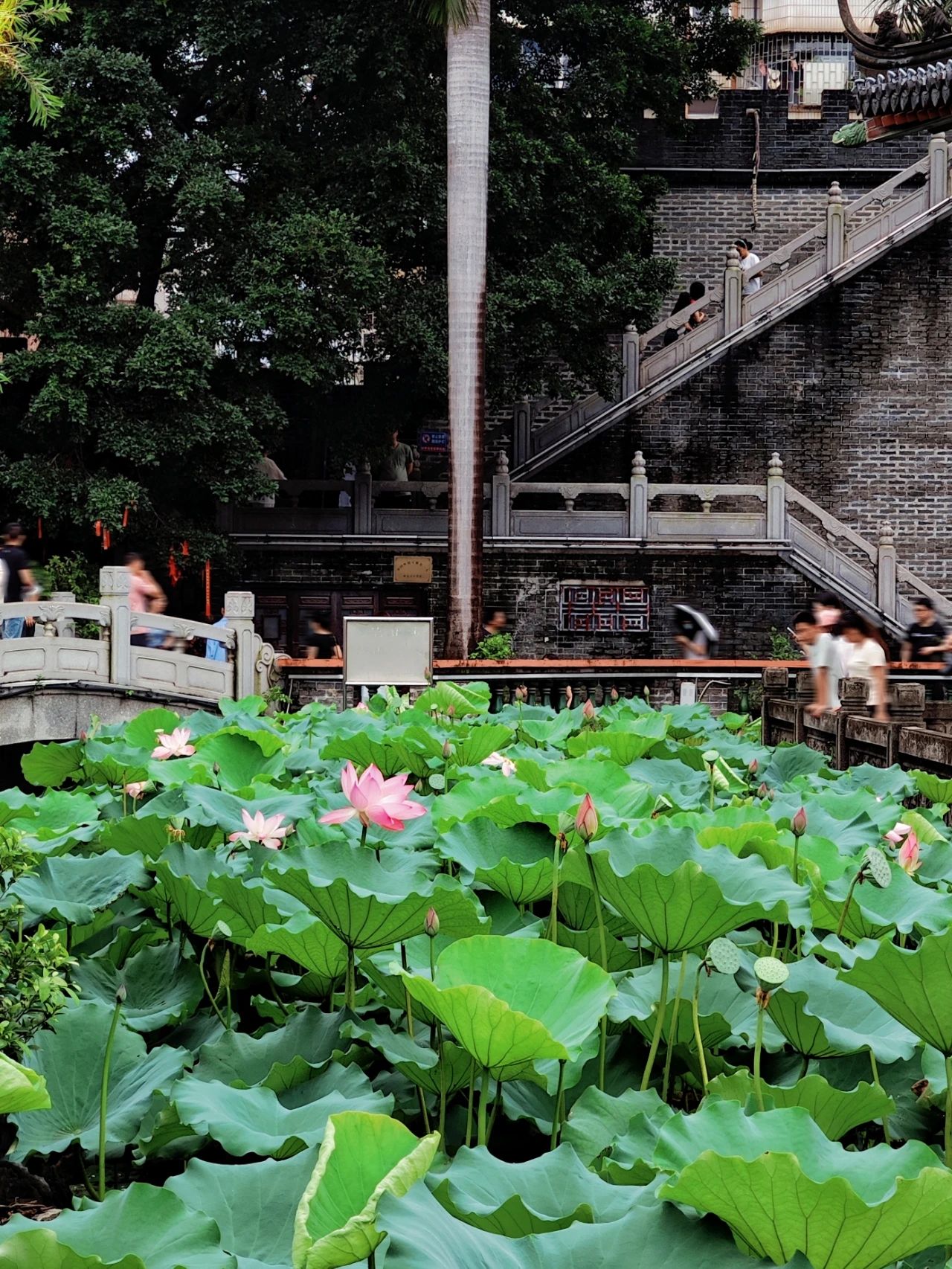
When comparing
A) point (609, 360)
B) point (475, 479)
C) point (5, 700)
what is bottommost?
point (5, 700)

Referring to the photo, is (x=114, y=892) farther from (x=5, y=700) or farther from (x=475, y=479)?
(x=475, y=479)

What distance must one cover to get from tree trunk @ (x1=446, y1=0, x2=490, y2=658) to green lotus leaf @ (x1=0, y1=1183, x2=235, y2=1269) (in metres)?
12.7

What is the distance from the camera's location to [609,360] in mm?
16797

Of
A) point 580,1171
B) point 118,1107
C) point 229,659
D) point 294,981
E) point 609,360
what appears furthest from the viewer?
point 609,360

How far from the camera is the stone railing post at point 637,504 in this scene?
55.0 feet

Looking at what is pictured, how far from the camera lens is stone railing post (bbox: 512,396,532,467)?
18.5 metres

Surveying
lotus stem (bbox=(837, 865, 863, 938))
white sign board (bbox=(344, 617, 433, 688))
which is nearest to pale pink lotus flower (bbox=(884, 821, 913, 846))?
lotus stem (bbox=(837, 865, 863, 938))

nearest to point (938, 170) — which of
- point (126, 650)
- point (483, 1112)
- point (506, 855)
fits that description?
point (126, 650)

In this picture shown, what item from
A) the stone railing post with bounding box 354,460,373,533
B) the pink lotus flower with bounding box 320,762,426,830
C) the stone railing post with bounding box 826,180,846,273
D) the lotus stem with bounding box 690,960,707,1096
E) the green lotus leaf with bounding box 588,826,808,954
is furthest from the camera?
the stone railing post with bounding box 826,180,846,273

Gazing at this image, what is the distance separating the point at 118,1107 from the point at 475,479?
41.0 feet

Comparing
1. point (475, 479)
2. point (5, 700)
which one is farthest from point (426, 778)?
point (475, 479)

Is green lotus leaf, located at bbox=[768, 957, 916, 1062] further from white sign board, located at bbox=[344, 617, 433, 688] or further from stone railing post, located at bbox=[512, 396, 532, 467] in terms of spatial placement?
stone railing post, located at bbox=[512, 396, 532, 467]

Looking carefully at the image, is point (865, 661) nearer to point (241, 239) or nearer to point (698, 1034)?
point (698, 1034)

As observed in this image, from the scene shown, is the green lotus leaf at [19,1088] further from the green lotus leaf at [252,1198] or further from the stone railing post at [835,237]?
the stone railing post at [835,237]
